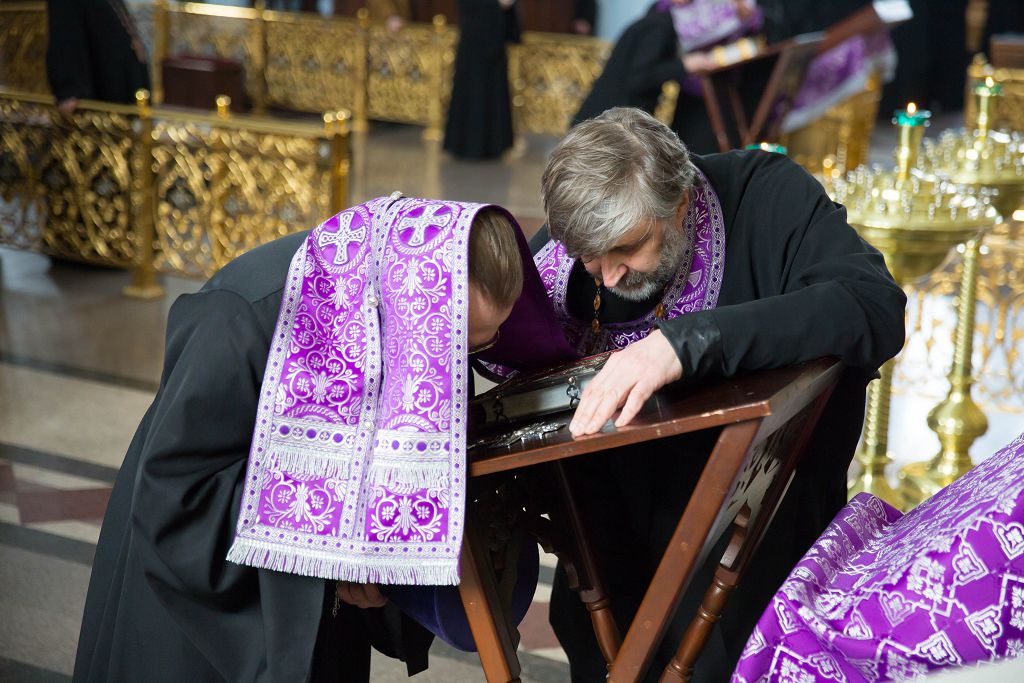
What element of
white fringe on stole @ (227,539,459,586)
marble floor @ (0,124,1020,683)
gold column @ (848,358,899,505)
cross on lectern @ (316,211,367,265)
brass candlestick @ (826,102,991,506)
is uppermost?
cross on lectern @ (316,211,367,265)

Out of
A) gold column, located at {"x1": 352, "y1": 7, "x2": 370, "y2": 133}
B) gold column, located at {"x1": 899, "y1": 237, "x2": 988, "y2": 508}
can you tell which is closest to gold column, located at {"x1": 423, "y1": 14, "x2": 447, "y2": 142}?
gold column, located at {"x1": 352, "y1": 7, "x2": 370, "y2": 133}

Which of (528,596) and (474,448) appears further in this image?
(528,596)

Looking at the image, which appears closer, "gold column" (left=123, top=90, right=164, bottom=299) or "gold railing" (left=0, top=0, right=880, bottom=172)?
"gold column" (left=123, top=90, right=164, bottom=299)

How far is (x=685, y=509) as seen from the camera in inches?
66.1

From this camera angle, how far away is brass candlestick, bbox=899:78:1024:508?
11.5 ft

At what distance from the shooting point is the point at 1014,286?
15.7ft

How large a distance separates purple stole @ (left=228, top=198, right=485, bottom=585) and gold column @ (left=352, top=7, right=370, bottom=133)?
359 inches

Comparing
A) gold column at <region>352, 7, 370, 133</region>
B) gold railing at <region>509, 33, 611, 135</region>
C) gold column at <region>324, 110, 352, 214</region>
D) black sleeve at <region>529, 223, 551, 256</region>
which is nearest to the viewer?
black sleeve at <region>529, 223, 551, 256</region>

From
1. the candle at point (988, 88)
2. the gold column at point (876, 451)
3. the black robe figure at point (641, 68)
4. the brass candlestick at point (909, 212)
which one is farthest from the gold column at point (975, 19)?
the brass candlestick at point (909, 212)

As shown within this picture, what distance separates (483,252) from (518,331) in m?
0.26

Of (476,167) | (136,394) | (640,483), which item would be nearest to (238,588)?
(640,483)

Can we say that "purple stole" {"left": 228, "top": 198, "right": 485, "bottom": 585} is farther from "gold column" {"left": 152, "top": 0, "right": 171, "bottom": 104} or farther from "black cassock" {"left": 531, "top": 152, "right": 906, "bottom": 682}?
"gold column" {"left": 152, "top": 0, "right": 171, "bottom": 104}

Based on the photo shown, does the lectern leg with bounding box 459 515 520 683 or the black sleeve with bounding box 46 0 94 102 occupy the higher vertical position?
the black sleeve with bounding box 46 0 94 102

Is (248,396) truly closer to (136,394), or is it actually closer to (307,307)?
(307,307)
